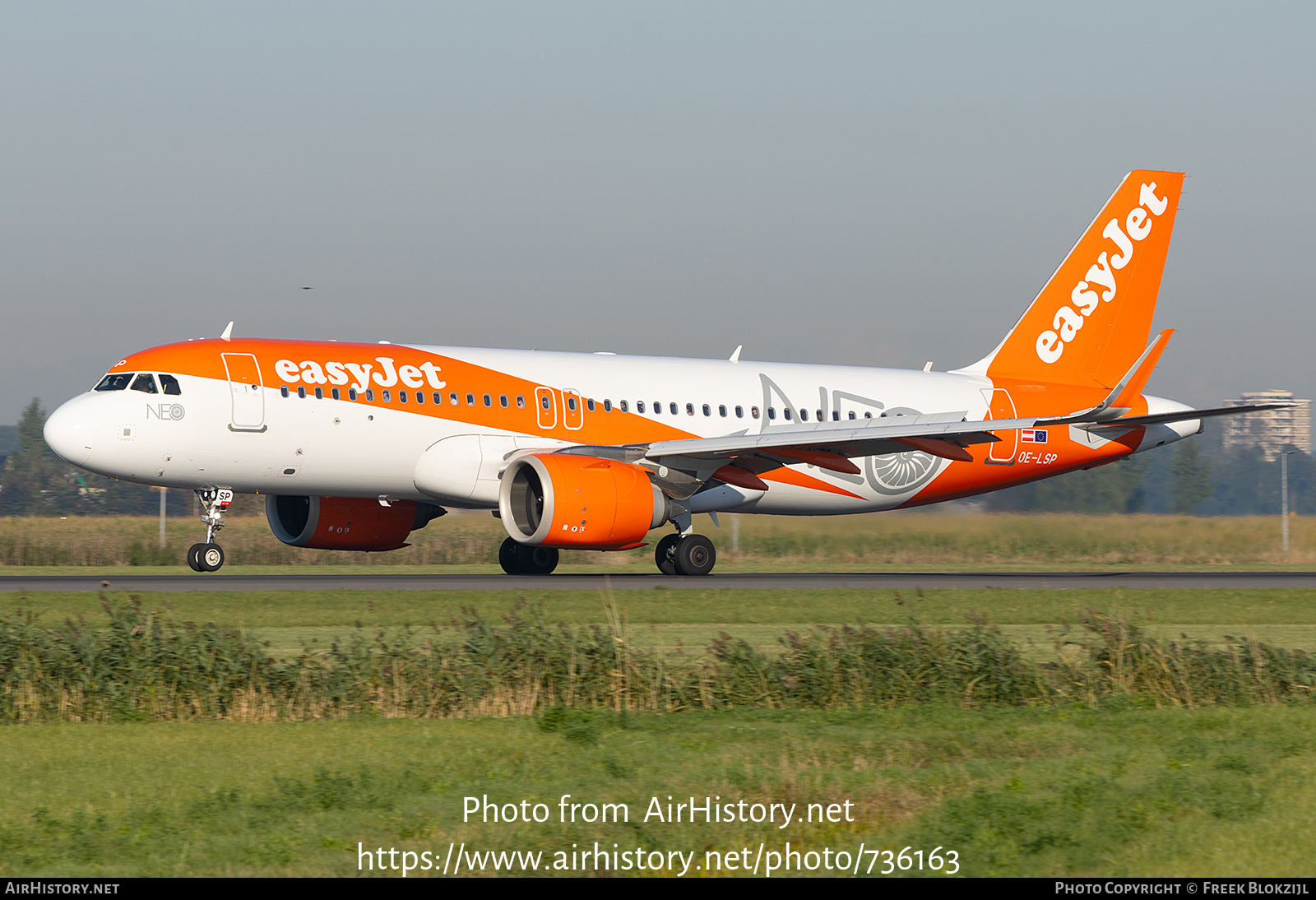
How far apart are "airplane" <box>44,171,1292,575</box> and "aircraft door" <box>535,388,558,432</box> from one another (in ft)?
0.17

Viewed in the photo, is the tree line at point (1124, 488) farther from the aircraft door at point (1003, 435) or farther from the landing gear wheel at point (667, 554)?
the landing gear wheel at point (667, 554)

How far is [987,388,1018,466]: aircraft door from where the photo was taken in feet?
104

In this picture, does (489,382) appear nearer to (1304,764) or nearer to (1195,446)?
(1304,764)

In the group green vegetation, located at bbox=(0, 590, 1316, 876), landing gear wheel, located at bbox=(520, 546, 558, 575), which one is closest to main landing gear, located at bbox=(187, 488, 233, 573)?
landing gear wheel, located at bbox=(520, 546, 558, 575)

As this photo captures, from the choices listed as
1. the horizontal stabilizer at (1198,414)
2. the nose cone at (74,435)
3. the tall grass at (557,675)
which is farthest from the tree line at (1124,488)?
the tall grass at (557,675)

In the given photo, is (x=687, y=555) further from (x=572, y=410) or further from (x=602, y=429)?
(x=572, y=410)

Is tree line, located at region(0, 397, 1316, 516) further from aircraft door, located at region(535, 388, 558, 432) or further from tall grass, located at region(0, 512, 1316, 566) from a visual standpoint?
aircraft door, located at region(535, 388, 558, 432)

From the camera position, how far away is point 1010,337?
109ft

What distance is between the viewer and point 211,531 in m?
25.3

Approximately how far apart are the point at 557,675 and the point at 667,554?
15.3 metres

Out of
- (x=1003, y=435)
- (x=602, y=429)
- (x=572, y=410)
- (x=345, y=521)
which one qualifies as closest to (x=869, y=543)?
(x=1003, y=435)

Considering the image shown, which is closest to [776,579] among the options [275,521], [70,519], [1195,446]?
[275,521]

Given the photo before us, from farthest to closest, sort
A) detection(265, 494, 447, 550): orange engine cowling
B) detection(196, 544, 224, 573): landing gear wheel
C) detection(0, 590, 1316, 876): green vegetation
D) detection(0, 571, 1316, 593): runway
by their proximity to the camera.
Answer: detection(265, 494, 447, 550): orange engine cowling, detection(196, 544, 224, 573): landing gear wheel, detection(0, 571, 1316, 593): runway, detection(0, 590, 1316, 876): green vegetation

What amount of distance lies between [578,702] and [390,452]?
14.2 m
